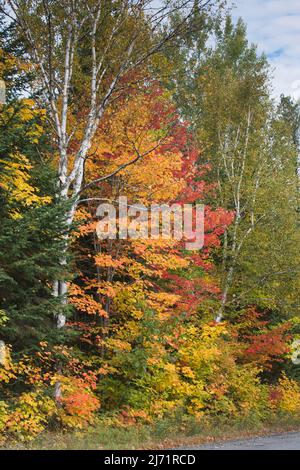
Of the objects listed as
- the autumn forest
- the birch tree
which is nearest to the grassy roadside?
the autumn forest

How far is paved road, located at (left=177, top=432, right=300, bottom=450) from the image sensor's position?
10.0 metres

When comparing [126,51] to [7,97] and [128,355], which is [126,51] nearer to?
[7,97]

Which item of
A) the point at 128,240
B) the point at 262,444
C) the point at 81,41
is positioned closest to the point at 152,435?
the point at 262,444

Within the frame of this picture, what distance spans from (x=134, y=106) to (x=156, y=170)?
190 cm

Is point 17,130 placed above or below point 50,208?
above

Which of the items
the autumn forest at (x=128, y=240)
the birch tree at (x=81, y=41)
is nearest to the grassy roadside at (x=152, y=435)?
the autumn forest at (x=128, y=240)

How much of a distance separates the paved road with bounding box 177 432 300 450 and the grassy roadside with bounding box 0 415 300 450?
479 millimetres

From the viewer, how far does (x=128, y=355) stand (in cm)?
1195

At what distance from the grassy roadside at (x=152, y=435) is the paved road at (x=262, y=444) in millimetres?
479

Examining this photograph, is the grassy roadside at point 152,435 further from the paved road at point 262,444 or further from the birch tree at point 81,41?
the birch tree at point 81,41

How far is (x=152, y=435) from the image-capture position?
10812mm

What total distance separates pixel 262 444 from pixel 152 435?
2.34 metres
